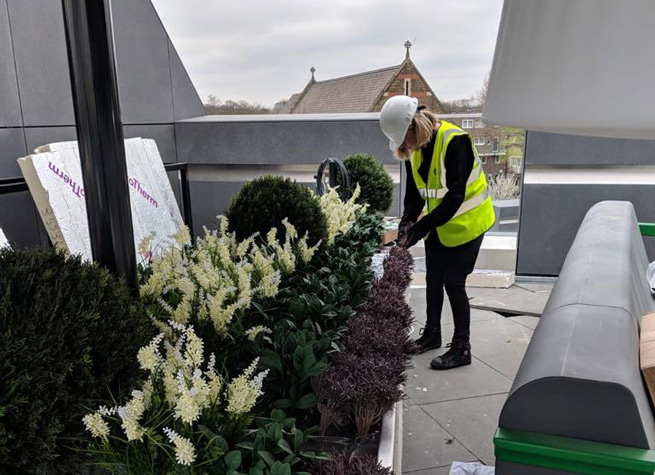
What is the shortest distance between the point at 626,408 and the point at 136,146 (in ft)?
18.8

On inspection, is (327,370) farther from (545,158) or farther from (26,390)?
(545,158)

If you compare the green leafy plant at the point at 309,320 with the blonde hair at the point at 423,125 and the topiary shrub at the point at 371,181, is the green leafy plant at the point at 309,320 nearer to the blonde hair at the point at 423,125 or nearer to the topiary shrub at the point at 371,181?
the blonde hair at the point at 423,125

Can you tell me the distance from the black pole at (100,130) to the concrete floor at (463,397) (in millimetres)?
1791

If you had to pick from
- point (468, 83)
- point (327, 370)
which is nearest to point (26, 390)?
point (327, 370)

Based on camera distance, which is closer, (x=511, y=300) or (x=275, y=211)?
(x=275, y=211)

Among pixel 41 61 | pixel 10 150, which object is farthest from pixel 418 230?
pixel 41 61

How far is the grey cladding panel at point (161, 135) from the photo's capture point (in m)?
7.29

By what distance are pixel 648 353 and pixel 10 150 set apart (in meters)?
5.51

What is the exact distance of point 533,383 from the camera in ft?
5.42

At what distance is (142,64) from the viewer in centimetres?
737

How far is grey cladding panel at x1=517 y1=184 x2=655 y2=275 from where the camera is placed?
7.05 m

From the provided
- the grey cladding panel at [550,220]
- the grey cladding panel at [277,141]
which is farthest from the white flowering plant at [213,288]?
the grey cladding panel at [550,220]

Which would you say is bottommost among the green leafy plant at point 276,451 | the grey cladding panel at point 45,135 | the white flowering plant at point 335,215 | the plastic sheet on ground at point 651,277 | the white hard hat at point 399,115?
the plastic sheet on ground at point 651,277

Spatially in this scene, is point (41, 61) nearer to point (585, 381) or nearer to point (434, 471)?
point (434, 471)
